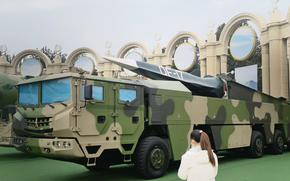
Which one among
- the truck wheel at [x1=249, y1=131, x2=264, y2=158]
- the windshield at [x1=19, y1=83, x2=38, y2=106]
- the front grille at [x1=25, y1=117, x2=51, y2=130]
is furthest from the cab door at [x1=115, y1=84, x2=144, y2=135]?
the truck wheel at [x1=249, y1=131, x2=264, y2=158]

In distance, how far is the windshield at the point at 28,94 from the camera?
839 centimetres

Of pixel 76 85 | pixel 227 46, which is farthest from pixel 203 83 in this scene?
pixel 227 46

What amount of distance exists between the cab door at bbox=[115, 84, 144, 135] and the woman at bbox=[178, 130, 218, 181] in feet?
13.2

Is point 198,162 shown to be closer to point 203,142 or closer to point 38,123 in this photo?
point 203,142

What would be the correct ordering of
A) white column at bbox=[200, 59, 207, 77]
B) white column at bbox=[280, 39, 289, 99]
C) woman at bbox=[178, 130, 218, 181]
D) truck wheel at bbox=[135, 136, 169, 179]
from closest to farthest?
woman at bbox=[178, 130, 218, 181] < truck wheel at bbox=[135, 136, 169, 179] < white column at bbox=[280, 39, 289, 99] < white column at bbox=[200, 59, 207, 77]

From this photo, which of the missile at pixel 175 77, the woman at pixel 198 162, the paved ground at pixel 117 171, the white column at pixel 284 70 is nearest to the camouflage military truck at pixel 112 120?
the paved ground at pixel 117 171

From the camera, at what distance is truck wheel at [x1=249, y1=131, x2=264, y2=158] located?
41.0 ft

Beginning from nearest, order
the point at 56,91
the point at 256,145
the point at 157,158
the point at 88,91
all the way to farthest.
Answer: the point at 88,91
the point at 56,91
the point at 157,158
the point at 256,145

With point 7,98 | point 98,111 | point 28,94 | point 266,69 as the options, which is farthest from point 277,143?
point 7,98

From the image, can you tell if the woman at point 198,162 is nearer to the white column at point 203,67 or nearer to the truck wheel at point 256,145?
the truck wheel at point 256,145

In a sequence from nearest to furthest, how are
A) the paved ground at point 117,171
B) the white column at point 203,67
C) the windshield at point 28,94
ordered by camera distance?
1. the windshield at point 28,94
2. the paved ground at point 117,171
3. the white column at point 203,67

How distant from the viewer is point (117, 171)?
10.1 meters

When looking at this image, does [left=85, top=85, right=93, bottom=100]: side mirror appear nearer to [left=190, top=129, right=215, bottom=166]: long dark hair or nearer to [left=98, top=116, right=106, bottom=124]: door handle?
[left=98, top=116, right=106, bottom=124]: door handle

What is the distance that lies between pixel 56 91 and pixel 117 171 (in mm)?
3005
